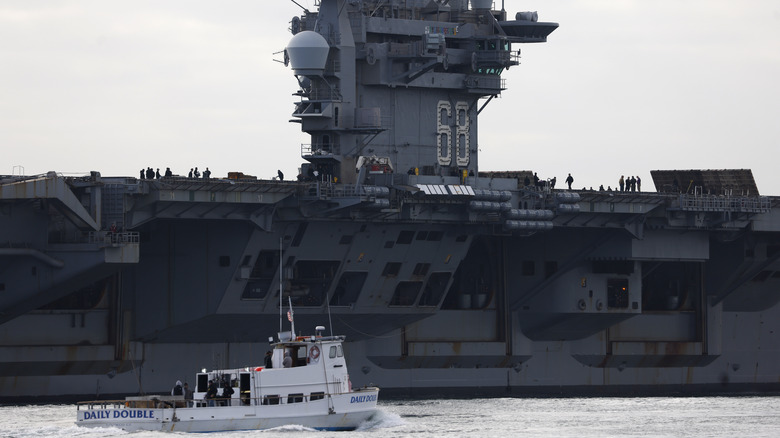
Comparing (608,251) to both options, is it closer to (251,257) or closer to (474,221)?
(474,221)

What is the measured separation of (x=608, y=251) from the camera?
61281 mm

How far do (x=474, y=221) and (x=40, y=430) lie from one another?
61.2 ft

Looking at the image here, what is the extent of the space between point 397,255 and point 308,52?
7.58 meters

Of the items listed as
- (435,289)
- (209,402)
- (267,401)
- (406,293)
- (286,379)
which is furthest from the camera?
(435,289)

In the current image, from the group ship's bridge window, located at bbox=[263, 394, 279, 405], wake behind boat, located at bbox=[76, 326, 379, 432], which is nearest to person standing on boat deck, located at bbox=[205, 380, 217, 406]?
wake behind boat, located at bbox=[76, 326, 379, 432]

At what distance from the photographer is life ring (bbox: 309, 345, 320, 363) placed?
4609 cm

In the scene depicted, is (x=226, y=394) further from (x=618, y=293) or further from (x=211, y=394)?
(x=618, y=293)

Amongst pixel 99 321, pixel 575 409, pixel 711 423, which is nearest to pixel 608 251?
pixel 575 409

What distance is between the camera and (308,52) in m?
55.4

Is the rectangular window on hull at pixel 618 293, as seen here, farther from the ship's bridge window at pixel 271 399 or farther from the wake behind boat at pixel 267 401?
the ship's bridge window at pixel 271 399

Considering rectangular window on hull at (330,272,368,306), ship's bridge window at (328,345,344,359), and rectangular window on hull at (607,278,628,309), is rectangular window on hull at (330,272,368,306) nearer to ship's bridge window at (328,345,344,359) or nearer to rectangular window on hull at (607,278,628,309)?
ship's bridge window at (328,345,344,359)

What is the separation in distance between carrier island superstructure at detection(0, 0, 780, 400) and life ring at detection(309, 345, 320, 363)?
6890 millimetres

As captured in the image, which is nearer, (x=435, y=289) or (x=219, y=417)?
(x=219, y=417)

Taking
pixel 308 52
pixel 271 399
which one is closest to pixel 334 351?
pixel 271 399
